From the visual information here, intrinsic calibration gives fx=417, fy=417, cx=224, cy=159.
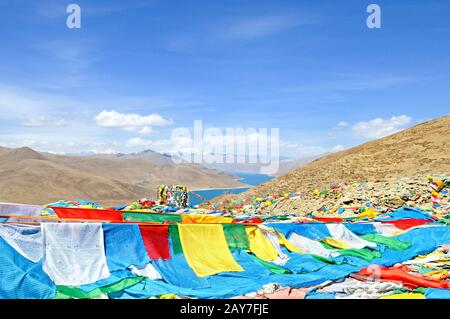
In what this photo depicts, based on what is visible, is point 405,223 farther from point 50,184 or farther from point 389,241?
point 50,184

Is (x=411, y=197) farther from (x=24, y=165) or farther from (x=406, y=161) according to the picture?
(x=24, y=165)

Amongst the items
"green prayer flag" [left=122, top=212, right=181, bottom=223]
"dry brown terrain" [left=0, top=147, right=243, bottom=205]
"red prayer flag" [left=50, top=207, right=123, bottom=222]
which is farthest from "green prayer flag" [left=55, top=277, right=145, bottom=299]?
"dry brown terrain" [left=0, top=147, right=243, bottom=205]

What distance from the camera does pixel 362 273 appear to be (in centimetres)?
827

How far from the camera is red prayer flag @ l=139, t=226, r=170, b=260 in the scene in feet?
28.0

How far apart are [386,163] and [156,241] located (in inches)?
1171

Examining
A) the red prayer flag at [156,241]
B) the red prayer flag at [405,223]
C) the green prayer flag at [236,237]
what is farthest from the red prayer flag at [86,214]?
the red prayer flag at [405,223]

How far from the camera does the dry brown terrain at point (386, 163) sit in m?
31.4

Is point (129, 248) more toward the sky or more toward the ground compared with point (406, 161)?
more toward the ground

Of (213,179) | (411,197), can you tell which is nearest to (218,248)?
(411,197)

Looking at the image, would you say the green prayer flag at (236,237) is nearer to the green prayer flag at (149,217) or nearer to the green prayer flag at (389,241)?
the green prayer flag at (389,241)

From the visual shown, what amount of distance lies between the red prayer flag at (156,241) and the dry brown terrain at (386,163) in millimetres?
23387

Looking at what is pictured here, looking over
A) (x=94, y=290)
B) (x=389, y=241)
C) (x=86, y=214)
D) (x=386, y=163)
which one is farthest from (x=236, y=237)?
(x=386, y=163)

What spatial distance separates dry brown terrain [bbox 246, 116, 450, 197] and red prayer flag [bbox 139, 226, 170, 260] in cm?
2339
